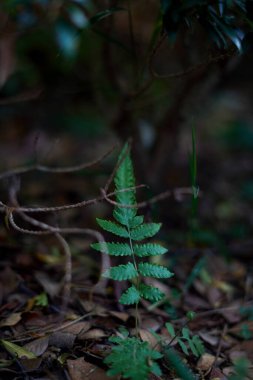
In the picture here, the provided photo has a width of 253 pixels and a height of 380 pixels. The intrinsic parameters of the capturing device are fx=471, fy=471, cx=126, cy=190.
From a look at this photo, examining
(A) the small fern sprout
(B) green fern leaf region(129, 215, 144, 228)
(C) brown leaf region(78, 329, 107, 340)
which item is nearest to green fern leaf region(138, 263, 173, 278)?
(A) the small fern sprout

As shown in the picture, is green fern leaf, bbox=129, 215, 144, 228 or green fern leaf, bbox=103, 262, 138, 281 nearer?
green fern leaf, bbox=103, 262, 138, 281

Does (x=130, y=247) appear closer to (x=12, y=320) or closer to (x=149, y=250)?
(x=149, y=250)

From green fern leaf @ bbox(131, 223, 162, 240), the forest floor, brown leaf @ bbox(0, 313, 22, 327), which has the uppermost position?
green fern leaf @ bbox(131, 223, 162, 240)

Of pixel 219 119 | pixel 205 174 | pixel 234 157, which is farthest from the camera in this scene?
pixel 219 119

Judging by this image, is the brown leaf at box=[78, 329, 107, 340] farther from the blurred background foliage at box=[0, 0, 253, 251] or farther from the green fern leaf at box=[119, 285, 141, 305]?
the blurred background foliage at box=[0, 0, 253, 251]

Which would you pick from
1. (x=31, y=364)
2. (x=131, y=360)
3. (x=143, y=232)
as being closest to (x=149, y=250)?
(x=143, y=232)

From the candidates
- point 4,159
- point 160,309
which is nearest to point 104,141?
point 4,159

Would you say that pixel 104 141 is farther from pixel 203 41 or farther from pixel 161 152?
pixel 203 41

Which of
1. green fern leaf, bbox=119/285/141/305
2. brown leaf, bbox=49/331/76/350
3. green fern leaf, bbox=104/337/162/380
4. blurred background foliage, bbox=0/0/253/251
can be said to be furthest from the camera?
blurred background foliage, bbox=0/0/253/251
